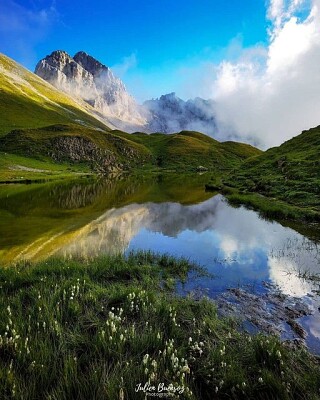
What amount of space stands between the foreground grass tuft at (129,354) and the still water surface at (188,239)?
357cm

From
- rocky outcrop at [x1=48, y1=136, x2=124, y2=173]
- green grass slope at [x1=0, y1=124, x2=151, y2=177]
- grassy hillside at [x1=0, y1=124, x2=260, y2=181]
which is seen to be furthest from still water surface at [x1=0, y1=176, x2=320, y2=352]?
rocky outcrop at [x1=48, y1=136, x2=124, y2=173]

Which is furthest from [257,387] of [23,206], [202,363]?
[23,206]

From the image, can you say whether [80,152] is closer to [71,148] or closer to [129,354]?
[71,148]

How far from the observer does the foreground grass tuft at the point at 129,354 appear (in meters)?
6.14

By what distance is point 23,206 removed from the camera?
140 ft

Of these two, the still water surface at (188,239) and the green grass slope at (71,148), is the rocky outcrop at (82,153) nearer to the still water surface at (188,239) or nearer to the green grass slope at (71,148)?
the green grass slope at (71,148)

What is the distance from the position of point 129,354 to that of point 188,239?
20.3 m

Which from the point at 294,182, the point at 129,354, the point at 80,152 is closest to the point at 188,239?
the point at 129,354

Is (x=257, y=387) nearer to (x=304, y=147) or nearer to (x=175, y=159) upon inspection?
(x=304, y=147)

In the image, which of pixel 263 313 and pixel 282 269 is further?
pixel 282 269

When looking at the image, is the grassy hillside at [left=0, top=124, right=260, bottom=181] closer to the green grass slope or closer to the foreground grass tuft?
the green grass slope

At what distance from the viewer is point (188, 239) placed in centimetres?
2741

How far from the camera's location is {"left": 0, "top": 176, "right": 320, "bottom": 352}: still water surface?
1705 centimetres

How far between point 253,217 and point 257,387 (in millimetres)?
32089
